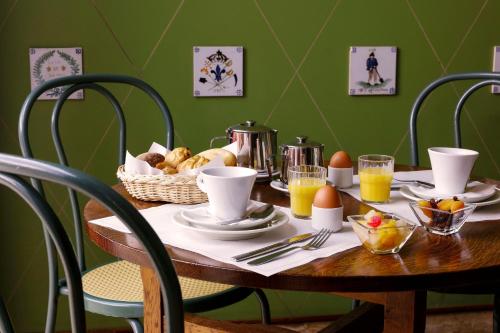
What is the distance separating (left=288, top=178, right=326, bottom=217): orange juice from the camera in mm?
1460

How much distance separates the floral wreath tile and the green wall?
3cm

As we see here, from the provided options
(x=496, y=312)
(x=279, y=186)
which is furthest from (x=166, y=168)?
(x=496, y=312)

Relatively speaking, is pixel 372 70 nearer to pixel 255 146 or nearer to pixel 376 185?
pixel 255 146

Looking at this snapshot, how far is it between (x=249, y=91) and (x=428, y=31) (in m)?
0.81

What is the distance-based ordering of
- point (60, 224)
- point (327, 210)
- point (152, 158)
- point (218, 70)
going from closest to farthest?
point (60, 224)
point (327, 210)
point (152, 158)
point (218, 70)

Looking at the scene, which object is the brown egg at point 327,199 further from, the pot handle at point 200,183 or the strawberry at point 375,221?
the pot handle at point 200,183

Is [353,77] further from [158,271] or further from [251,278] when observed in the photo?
[158,271]

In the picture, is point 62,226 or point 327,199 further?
point 327,199

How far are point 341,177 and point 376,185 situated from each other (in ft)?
0.57

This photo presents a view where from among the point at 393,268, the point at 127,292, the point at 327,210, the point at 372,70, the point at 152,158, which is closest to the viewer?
the point at 393,268

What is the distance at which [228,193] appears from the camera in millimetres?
1333

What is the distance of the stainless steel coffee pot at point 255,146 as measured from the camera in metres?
1.86

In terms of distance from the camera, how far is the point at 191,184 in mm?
1554

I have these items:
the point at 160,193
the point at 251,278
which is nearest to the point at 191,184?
the point at 160,193
